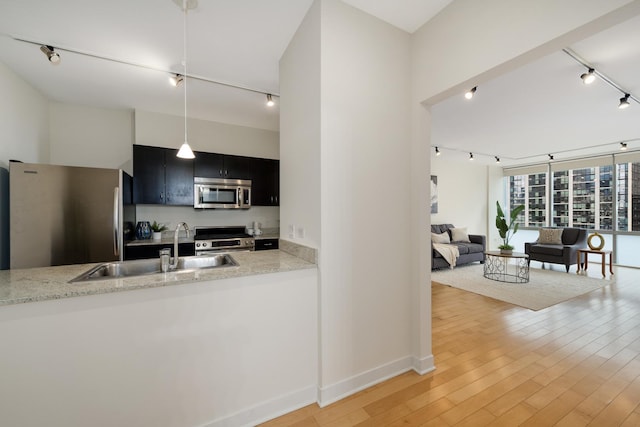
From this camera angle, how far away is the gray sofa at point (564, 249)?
5.31 m

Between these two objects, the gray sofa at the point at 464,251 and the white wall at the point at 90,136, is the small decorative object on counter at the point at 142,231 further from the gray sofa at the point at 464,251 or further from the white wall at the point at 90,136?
the gray sofa at the point at 464,251

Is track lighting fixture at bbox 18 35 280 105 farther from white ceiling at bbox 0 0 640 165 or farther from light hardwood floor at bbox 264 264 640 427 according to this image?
light hardwood floor at bbox 264 264 640 427

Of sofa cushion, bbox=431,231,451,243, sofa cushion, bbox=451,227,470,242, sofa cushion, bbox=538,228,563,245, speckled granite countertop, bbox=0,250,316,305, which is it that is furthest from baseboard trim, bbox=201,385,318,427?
sofa cushion, bbox=538,228,563,245

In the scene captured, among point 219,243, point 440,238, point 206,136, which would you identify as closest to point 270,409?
point 219,243

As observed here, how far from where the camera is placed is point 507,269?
18.1 ft

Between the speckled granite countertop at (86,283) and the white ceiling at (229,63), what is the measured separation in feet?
6.41

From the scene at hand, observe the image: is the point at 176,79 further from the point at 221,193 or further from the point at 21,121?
the point at 21,121

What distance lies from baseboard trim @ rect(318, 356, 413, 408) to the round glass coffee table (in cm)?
374

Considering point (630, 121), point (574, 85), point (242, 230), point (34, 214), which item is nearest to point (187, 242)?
point (242, 230)

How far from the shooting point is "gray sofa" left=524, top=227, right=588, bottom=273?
17.4ft

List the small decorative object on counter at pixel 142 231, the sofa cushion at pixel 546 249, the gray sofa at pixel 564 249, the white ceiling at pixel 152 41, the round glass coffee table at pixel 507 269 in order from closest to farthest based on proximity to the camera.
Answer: the white ceiling at pixel 152 41, the small decorative object on counter at pixel 142 231, the round glass coffee table at pixel 507 269, the gray sofa at pixel 564 249, the sofa cushion at pixel 546 249

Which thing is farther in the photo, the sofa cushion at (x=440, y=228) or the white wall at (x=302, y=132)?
the sofa cushion at (x=440, y=228)

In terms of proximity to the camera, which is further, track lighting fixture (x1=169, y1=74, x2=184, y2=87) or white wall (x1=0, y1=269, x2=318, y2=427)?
track lighting fixture (x1=169, y1=74, x2=184, y2=87)

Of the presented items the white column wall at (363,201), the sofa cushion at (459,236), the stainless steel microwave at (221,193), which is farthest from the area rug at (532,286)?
the stainless steel microwave at (221,193)
